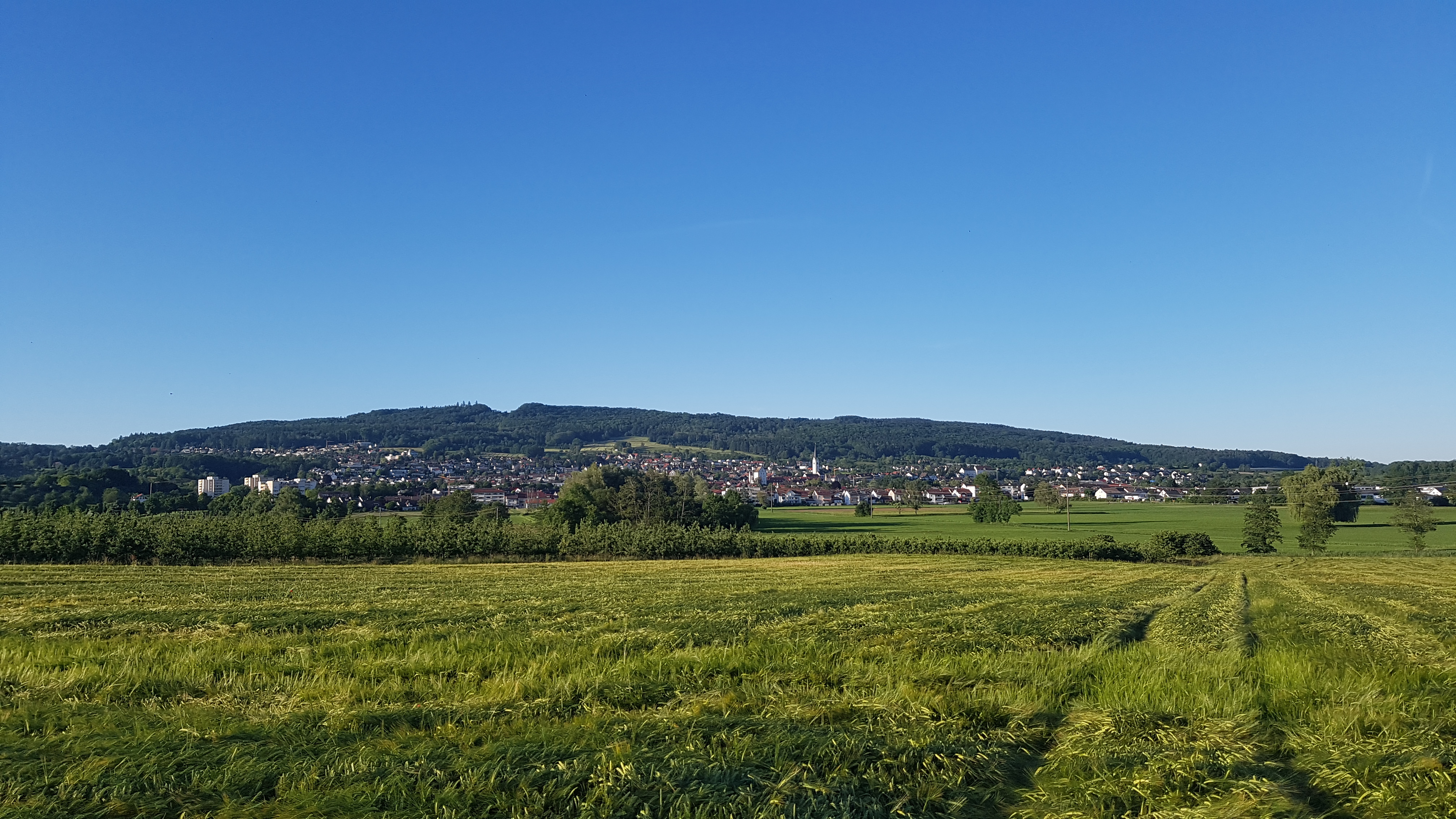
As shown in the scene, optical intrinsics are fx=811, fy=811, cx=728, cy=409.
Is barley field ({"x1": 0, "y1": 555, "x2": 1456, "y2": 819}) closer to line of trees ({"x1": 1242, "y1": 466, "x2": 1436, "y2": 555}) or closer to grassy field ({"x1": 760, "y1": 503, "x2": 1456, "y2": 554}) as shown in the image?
line of trees ({"x1": 1242, "y1": 466, "x2": 1436, "y2": 555})

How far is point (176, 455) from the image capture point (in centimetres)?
19200

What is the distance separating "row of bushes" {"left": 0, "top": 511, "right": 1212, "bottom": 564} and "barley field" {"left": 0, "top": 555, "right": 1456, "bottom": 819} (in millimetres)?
49921

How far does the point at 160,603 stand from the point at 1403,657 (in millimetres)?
25111

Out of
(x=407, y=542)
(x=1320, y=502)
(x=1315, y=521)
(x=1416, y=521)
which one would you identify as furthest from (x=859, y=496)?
(x=407, y=542)

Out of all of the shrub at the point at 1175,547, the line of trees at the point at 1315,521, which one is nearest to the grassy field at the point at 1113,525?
the line of trees at the point at 1315,521

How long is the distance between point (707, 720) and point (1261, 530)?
93755 millimetres

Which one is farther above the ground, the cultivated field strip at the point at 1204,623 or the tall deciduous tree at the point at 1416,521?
the cultivated field strip at the point at 1204,623

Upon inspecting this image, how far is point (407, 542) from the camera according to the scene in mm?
66688

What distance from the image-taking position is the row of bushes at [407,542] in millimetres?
55125

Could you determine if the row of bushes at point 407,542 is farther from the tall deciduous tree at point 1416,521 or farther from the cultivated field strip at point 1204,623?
the cultivated field strip at point 1204,623

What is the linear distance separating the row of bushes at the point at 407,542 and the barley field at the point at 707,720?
164 feet

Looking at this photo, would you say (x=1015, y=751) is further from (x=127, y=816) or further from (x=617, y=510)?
(x=617, y=510)

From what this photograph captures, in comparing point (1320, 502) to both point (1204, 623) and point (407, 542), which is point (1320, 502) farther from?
point (407, 542)

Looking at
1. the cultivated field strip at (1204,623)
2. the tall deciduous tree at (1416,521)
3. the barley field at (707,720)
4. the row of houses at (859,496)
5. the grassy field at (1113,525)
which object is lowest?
the row of houses at (859,496)
